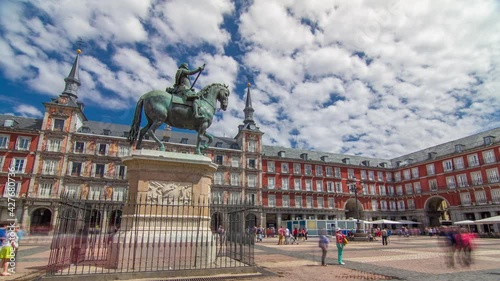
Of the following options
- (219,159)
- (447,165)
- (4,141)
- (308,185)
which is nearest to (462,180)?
(447,165)

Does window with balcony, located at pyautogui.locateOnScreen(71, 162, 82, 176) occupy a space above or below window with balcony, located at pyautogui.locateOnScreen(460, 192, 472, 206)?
above

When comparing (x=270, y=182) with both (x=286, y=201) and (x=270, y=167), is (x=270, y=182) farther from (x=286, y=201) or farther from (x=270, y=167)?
(x=286, y=201)

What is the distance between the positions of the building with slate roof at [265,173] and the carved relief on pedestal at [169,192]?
2062 centimetres

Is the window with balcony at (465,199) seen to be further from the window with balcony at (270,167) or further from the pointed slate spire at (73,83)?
the pointed slate spire at (73,83)

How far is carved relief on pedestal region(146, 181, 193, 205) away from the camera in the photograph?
7.64 meters

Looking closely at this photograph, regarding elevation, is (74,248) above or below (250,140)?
below

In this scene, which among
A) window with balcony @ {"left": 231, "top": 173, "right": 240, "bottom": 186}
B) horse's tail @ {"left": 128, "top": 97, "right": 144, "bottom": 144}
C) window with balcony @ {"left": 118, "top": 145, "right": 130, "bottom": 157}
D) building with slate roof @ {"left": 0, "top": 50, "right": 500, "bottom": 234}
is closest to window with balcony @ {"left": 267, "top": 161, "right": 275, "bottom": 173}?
building with slate roof @ {"left": 0, "top": 50, "right": 500, "bottom": 234}

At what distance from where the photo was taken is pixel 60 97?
36906 mm

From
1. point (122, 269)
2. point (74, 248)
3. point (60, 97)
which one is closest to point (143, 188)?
point (122, 269)

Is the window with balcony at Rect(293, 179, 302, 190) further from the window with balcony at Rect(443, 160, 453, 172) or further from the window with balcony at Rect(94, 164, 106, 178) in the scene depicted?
the window with balcony at Rect(94, 164, 106, 178)

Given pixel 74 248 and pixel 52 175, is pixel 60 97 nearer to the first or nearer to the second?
pixel 52 175

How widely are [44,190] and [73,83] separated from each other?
48.4ft

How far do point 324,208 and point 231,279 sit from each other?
41889mm

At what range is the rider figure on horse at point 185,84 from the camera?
880 cm
